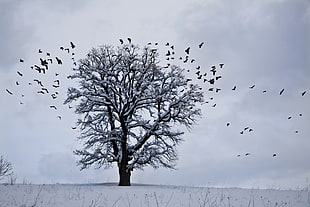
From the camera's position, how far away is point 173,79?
2153cm

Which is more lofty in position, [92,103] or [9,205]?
[92,103]

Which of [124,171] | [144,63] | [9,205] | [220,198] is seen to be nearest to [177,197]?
[220,198]

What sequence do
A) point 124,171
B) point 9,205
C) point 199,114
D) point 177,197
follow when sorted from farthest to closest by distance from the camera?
point 199,114, point 124,171, point 177,197, point 9,205

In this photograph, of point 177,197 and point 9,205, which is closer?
point 9,205

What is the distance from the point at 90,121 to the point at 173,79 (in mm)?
6283

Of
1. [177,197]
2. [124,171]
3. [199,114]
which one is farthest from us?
[199,114]

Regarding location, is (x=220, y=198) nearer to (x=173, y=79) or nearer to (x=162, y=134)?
(x=162, y=134)

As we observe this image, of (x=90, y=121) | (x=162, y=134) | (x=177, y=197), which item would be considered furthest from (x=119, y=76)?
(x=177, y=197)

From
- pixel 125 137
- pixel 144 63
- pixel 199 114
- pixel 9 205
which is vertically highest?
pixel 144 63

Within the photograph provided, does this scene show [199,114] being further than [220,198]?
Yes

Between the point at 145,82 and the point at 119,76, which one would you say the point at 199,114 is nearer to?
the point at 145,82

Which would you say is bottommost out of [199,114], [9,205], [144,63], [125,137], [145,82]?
[9,205]

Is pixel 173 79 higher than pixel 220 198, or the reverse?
pixel 173 79

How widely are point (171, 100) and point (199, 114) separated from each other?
91.4 inches
